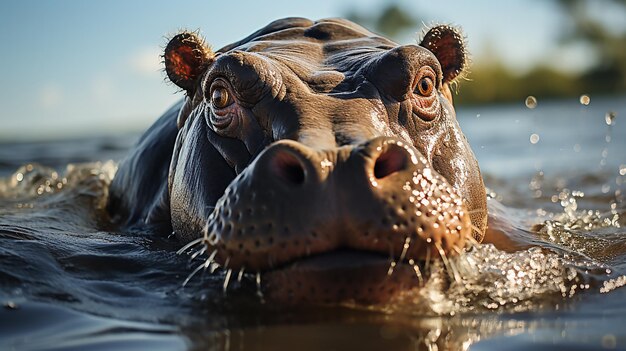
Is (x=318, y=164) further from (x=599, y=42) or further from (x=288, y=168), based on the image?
(x=599, y=42)

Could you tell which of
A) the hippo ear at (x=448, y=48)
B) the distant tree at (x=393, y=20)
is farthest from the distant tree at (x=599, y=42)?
the hippo ear at (x=448, y=48)

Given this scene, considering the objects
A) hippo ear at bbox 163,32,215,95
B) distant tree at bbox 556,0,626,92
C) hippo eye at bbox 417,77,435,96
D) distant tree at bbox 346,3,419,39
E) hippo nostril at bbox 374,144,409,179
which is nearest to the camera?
hippo nostril at bbox 374,144,409,179

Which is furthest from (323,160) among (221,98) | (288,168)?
(221,98)

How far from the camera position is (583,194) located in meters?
8.99

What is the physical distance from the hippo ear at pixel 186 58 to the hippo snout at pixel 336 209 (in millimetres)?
1796

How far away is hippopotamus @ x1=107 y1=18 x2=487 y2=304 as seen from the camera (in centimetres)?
323

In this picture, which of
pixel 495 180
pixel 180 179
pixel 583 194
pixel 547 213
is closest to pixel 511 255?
pixel 180 179

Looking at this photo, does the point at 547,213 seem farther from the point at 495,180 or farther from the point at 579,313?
the point at 579,313

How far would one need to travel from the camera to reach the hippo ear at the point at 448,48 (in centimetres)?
512

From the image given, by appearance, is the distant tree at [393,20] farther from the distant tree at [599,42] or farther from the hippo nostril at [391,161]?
the hippo nostril at [391,161]

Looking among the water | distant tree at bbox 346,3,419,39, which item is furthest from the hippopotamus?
distant tree at bbox 346,3,419,39

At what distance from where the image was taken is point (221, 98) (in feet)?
14.7

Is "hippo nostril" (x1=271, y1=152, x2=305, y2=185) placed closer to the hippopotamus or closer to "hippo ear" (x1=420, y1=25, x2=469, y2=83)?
the hippopotamus

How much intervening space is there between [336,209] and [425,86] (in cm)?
153
